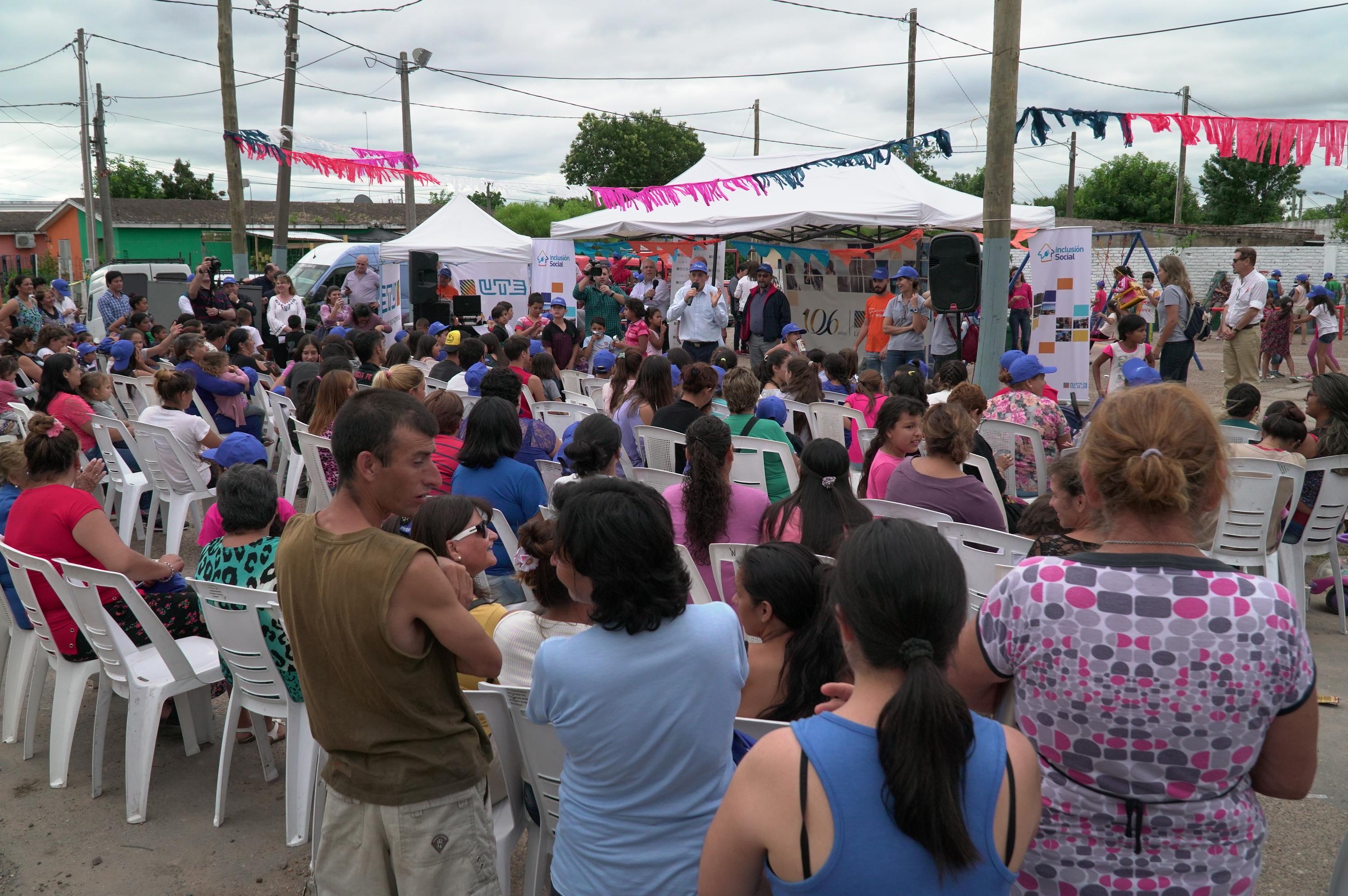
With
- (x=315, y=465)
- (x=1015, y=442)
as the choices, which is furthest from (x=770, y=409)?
(x=315, y=465)

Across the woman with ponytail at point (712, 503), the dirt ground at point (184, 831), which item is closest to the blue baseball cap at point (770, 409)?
the woman with ponytail at point (712, 503)

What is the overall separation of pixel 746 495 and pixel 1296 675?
8.17ft

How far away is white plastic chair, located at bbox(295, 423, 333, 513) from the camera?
230 inches

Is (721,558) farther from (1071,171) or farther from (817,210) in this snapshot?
(1071,171)

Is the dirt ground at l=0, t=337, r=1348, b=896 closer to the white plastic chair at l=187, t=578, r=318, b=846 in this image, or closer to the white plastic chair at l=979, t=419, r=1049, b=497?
the white plastic chair at l=187, t=578, r=318, b=846

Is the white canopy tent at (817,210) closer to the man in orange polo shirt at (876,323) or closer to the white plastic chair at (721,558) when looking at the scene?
the man in orange polo shirt at (876,323)

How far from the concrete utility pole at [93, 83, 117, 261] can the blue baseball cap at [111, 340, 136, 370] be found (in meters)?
23.3

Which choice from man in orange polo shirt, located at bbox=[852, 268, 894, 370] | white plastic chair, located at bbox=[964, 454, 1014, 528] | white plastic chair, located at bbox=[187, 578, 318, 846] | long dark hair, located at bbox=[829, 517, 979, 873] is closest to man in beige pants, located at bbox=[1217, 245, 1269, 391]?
man in orange polo shirt, located at bbox=[852, 268, 894, 370]

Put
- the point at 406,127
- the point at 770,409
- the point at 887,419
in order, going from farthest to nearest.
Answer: the point at 406,127, the point at 770,409, the point at 887,419

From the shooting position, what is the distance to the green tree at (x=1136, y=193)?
48188 millimetres

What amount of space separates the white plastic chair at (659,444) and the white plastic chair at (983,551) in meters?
1.96

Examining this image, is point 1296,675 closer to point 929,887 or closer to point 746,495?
point 929,887

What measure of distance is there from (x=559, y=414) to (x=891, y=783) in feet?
18.8

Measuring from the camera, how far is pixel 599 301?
14.8m
